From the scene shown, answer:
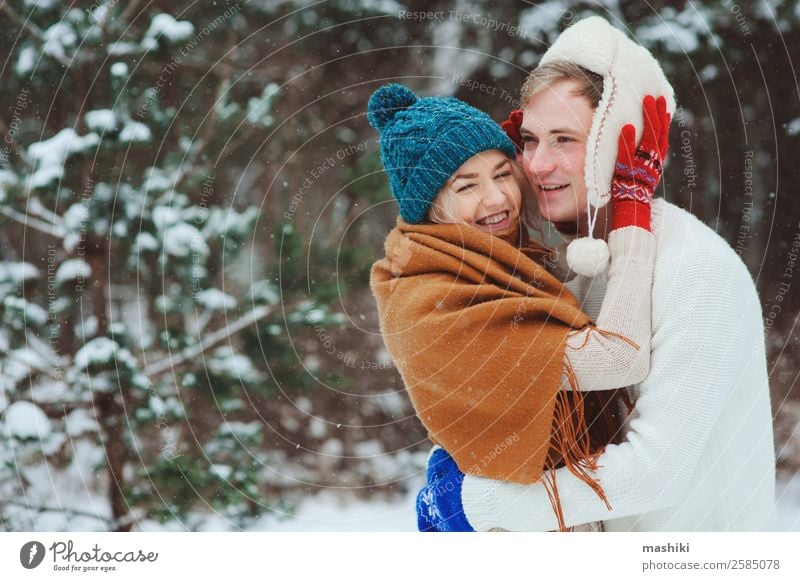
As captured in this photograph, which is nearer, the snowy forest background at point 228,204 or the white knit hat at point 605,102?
the white knit hat at point 605,102

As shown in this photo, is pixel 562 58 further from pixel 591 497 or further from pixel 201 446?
pixel 201 446

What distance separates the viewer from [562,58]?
1.17 metres

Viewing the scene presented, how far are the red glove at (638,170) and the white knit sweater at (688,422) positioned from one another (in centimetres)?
6

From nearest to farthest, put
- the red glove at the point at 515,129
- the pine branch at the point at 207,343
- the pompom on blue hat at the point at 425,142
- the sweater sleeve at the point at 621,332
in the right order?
1. the sweater sleeve at the point at 621,332
2. the pompom on blue hat at the point at 425,142
3. the red glove at the point at 515,129
4. the pine branch at the point at 207,343

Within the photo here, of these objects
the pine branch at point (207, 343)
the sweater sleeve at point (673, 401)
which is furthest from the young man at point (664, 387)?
the pine branch at point (207, 343)

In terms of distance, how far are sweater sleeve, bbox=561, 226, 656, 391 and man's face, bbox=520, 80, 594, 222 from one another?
14 cm

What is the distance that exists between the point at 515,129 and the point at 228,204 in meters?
0.83

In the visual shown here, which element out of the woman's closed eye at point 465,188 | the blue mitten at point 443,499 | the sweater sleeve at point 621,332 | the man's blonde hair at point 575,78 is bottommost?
the blue mitten at point 443,499

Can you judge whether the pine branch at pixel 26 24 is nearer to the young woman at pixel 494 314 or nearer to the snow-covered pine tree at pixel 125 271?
the snow-covered pine tree at pixel 125 271

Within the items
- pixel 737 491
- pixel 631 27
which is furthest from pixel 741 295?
pixel 631 27

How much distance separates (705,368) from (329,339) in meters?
1.06

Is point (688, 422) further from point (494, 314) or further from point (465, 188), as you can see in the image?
point (465, 188)

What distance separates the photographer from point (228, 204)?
1851 mm

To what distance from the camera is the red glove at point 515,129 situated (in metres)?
1.28
